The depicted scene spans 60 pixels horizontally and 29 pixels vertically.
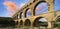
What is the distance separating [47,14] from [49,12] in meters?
0.63

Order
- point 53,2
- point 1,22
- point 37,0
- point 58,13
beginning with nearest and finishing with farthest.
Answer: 1. point 58,13
2. point 53,2
3. point 37,0
4. point 1,22

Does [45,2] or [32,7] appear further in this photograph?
[32,7]

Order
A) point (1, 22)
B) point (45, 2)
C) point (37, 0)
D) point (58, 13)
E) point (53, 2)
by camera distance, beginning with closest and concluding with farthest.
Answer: point (58, 13), point (53, 2), point (45, 2), point (37, 0), point (1, 22)

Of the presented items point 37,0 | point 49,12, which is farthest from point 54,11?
point 37,0

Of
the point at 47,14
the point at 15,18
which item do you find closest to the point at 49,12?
the point at 47,14

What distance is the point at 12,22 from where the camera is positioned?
4041cm

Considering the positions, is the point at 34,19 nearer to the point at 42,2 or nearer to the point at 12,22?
the point at 42,2

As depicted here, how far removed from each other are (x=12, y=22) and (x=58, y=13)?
21.7 m

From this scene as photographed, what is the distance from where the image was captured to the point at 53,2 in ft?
74.0

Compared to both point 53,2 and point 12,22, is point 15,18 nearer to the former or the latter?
point 12,22

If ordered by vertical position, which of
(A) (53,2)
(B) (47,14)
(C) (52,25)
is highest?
(A) (53,2)

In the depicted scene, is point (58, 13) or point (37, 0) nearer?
point (58, 13)

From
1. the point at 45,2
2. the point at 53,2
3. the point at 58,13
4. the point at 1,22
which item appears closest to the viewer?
the point at 58,13

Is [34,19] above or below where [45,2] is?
below
